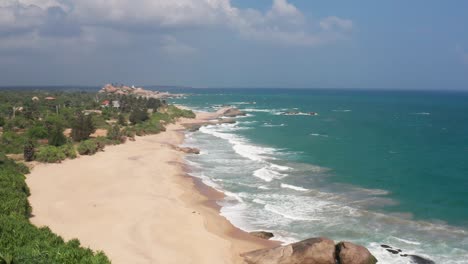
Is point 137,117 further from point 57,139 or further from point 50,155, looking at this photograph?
point 50,155

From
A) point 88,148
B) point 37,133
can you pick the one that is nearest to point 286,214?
point 88,148

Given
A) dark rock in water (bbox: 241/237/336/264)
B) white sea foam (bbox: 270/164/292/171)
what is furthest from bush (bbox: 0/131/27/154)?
dark rock in water (bbox: 241/237/336/264)

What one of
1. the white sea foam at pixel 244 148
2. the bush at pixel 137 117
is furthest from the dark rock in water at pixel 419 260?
the bush at pixel 137 117

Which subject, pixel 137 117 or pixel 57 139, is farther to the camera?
pixel 137 117

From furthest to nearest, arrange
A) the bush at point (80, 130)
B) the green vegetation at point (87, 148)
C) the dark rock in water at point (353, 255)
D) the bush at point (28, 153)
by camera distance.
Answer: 1. the bush at point (80, 130)
2. the green vegetation at point (87, 148)
3. the bush at point (28, 153)
4. the dark rock in water at point (353, 255)

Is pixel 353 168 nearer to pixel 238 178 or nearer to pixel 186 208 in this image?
pixel 238 178

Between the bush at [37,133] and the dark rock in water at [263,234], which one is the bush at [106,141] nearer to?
the bush at [37,133]

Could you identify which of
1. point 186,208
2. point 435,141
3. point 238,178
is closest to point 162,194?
point 186,208
